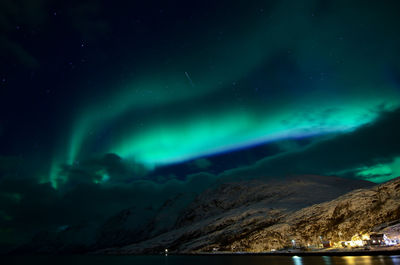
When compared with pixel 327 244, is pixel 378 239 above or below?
above

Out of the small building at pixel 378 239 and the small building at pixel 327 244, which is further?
the small building at pixel 327 244

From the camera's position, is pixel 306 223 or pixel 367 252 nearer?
pixel 367 252

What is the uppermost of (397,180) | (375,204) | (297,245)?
(397,180)

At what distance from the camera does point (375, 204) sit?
173 meters

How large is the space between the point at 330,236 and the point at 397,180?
55.0 metres

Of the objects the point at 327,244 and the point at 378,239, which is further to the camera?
the point at 327,244

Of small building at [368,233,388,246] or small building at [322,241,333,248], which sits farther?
small building at [322,241,333,248]

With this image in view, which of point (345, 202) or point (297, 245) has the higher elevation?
point (345, 202)

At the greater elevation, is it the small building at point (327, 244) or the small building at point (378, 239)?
the small building at point (378, 239)

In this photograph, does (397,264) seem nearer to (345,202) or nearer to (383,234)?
(383,234)

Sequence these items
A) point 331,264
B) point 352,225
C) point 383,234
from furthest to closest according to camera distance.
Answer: point 352,225, point 383,234, point 331,264

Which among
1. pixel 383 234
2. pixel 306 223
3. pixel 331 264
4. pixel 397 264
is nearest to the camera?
pixel 397 264

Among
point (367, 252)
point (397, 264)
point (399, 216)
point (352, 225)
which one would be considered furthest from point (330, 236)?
point (397, 264)

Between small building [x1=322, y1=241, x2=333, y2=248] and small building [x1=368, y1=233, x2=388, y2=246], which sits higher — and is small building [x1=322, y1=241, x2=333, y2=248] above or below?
below
